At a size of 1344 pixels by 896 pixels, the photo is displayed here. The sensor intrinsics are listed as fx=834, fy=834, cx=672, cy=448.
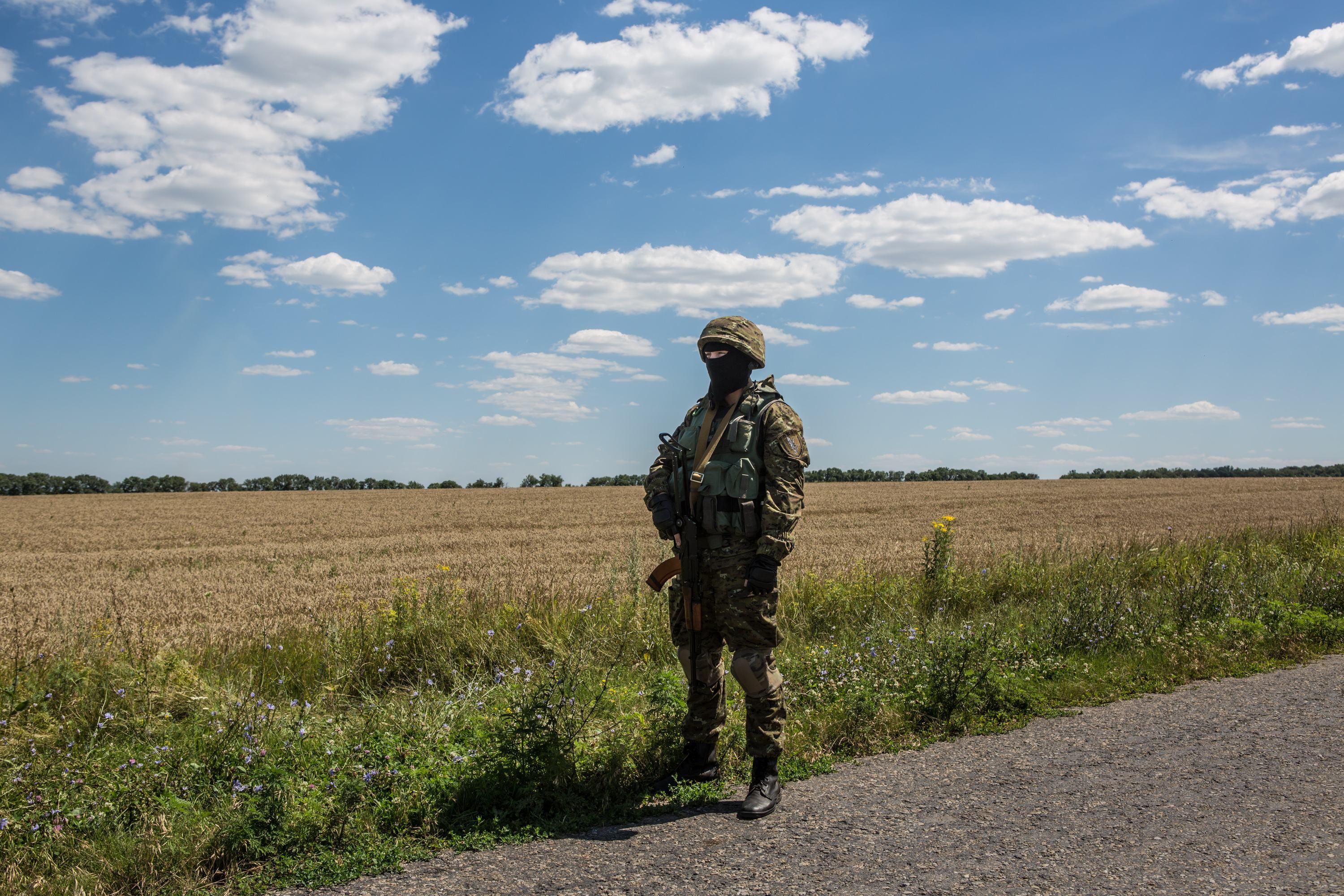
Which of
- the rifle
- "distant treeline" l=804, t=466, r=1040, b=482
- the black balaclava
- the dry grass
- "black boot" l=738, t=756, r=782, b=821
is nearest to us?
"black boot" l=738, t=756, r=782, b=821

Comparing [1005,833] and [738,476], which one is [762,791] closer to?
[1005,833]

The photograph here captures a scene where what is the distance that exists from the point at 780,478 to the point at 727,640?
3.15 ft

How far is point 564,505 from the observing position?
34.9 m

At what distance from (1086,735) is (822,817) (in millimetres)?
2322

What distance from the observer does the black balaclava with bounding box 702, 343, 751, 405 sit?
188 inches

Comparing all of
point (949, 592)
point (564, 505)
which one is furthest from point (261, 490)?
point (949, 592)

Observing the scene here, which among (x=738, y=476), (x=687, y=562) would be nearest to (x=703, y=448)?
(x=738, y=476)

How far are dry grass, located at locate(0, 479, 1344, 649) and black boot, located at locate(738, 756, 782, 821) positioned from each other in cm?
436

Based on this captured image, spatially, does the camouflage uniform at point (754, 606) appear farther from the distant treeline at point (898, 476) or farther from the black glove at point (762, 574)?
the distant treeline at point (898, 476)

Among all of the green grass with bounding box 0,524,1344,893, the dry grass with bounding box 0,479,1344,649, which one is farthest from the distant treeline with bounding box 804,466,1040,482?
the green grass with bounding box 0,524,1344,893

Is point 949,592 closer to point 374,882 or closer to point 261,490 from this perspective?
point 374,882

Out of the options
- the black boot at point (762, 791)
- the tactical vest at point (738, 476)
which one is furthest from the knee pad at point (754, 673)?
the tactical vest at point (738, 476)

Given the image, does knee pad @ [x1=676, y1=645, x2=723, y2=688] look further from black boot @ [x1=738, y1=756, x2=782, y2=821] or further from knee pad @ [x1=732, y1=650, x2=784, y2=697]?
black boot @ [x1=738, y1=756, x2=782, y2=821]

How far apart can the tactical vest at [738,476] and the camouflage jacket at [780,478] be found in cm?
4
